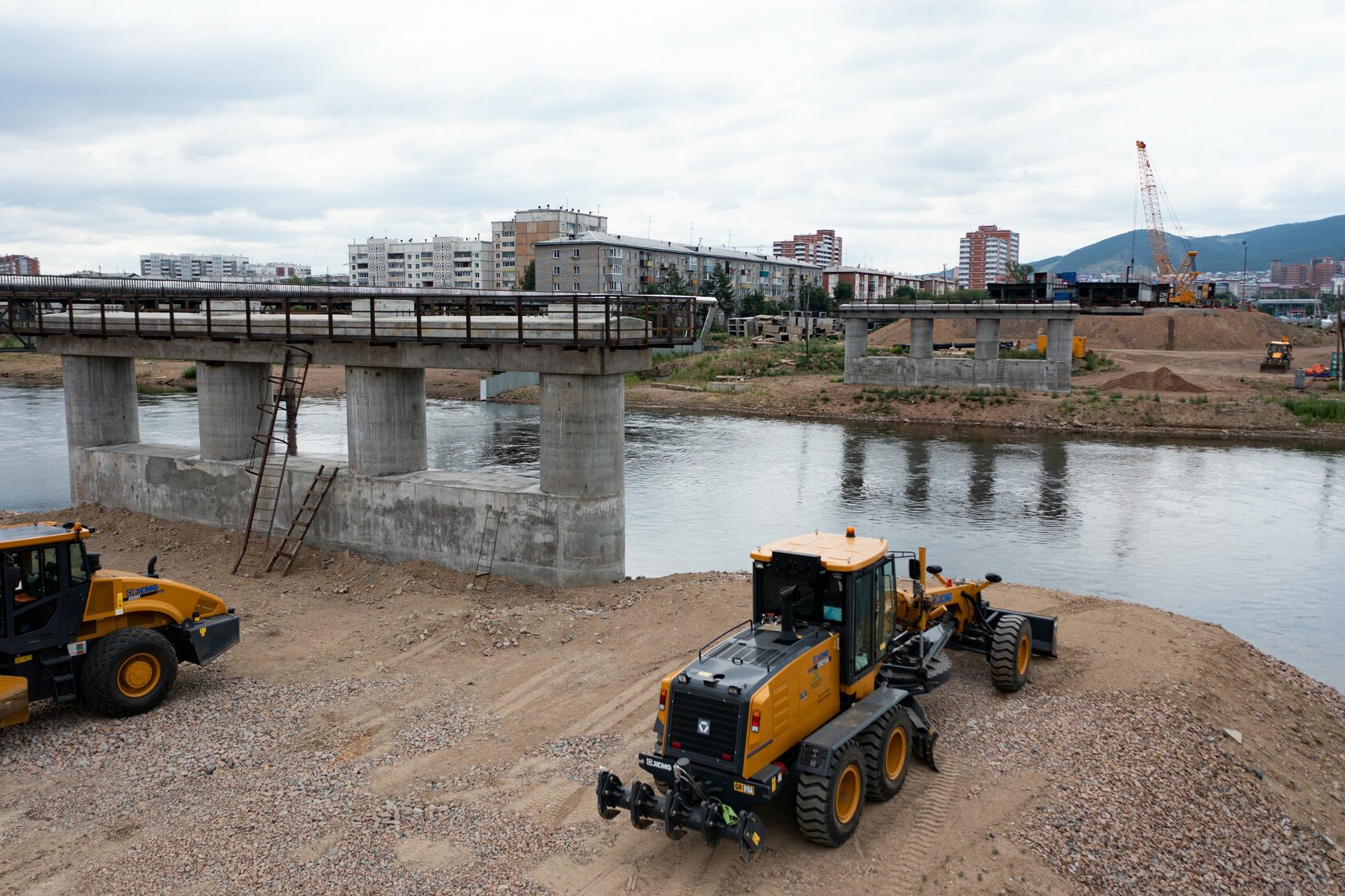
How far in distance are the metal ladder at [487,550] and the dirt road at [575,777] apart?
10.1 feet

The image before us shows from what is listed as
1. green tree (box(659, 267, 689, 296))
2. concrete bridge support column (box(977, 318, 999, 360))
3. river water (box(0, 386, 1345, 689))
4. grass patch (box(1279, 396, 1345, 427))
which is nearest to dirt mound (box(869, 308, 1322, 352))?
concrete bridge support column (box(977, 318, 999, 360))

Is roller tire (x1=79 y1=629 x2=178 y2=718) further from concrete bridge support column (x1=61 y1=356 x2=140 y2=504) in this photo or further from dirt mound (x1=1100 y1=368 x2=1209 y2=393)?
dirt mound (x1=1100 y1=368 x2=1209 y2=393)

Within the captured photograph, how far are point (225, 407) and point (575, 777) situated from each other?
15664mm

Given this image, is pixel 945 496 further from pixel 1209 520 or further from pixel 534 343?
pixel 534 343

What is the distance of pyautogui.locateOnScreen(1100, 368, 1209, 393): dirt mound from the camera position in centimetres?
5206

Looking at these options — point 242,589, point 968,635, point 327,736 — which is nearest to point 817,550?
point 968,635

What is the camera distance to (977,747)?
10.6m

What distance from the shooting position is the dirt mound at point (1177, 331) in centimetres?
7844

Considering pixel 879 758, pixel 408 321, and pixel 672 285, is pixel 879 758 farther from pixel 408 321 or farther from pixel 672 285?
pixel 672 285

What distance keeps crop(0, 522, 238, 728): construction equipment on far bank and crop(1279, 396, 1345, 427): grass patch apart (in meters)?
49.4

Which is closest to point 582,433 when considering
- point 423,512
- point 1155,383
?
point 423,512

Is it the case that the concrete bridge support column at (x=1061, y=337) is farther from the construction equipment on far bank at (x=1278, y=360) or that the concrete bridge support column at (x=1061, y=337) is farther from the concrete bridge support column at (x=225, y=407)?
the concrete bridge support column at (x=225, y=407)

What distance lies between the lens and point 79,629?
438 inches

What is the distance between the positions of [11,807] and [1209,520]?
2849cm
